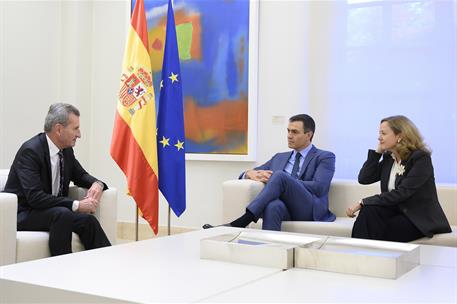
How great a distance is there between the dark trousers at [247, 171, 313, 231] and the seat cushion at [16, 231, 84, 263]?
1.45m

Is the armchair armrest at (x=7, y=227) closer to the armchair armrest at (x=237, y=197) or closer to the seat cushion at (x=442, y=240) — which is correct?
the armchair armrest at (x=237, y=197)

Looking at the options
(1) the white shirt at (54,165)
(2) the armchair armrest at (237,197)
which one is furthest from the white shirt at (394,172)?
(1) the white shirt at (54,165)

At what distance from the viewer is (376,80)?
5469 millimetres

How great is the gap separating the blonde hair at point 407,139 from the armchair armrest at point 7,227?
2522 mm

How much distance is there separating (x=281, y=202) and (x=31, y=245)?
1790 mm

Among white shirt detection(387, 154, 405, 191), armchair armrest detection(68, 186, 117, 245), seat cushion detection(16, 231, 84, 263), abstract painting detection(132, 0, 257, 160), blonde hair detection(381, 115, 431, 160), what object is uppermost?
abstract painting detection(132, 0, 257, 160)

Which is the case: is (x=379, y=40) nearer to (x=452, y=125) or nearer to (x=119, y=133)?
(x=452, y=125)

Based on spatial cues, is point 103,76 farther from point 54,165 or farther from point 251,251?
point 251,251

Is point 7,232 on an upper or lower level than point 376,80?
lower

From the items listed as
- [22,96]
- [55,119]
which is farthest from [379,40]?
[22,96]

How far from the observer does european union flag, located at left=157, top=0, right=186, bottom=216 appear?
15.5 ft

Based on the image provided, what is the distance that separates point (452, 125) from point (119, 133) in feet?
9.03

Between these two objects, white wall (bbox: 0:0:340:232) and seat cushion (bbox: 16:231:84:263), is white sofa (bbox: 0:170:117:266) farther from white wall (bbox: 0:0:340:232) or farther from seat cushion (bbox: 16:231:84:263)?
white wall (bbox: 0:0:340:232)

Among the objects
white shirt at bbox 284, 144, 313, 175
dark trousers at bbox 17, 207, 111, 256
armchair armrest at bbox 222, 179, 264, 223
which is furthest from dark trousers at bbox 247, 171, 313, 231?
dark trousers at bbox 17, 207, 111, 256
